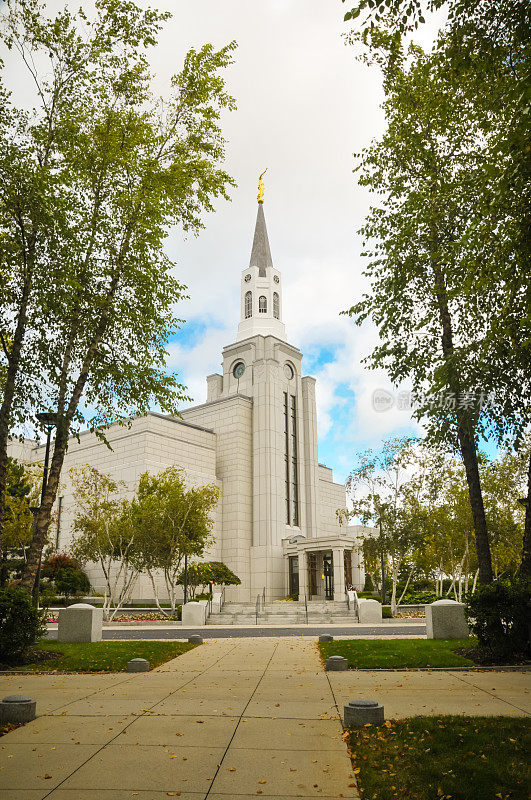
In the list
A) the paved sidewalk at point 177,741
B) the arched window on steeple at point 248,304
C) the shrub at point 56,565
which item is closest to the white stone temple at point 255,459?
the arched window on steeple at point 248,304

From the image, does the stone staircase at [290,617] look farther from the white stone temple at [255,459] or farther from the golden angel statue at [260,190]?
the golden angel statue at [260,190]

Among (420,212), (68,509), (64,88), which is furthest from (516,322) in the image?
(68,509)

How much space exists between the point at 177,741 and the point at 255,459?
52.1 meters

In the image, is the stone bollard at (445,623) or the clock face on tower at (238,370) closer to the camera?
the stone bollard at (445,623)

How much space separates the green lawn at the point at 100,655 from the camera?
12.4m

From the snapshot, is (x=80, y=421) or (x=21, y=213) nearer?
(x=21, y=213)

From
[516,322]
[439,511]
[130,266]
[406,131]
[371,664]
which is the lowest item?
[371,664]

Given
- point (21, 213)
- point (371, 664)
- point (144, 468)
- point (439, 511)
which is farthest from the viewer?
point (144, 468)

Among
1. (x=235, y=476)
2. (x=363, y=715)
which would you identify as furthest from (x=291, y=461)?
(x=363, y=715)

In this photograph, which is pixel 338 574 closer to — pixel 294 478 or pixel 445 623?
pixel 294 478

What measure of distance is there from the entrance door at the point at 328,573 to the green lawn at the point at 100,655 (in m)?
38.4

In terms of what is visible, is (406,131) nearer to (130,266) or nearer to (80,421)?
(130,266)

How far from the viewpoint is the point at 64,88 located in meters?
15.6

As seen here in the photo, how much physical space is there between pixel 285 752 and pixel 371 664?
659 centimetres
